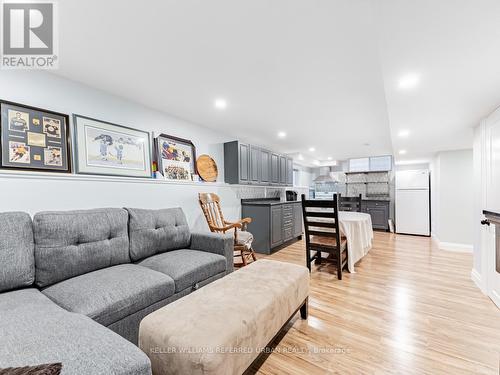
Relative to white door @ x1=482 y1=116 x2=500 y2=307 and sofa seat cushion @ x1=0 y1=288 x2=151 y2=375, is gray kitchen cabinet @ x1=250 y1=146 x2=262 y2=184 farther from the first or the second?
sofa seat cushion @ x1=0 y1=288 x2=151 y2=375

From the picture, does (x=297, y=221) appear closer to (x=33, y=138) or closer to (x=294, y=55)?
(x=294, y=55)

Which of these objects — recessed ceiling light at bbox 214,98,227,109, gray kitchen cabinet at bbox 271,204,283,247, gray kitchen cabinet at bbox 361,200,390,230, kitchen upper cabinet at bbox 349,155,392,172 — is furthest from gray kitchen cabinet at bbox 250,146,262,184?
kitchen upper cabinet at bbox 349,155,392,172

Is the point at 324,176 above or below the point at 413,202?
above

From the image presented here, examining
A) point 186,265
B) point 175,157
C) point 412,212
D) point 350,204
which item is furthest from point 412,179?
point 186,265

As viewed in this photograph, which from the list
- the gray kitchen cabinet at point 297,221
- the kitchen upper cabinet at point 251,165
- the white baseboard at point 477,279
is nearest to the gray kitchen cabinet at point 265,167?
the kitchen upper cabinet at point 251,165

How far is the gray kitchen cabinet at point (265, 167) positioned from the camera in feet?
15.3

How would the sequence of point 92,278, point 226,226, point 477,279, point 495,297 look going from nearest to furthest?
point 92,278
point 495,297
point 477,279
point 226,226

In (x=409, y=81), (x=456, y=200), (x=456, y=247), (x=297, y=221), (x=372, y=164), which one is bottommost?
(x=456, y=247)

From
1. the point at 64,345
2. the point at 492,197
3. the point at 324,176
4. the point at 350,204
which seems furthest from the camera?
the point at 324,176

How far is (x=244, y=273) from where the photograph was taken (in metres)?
1.80

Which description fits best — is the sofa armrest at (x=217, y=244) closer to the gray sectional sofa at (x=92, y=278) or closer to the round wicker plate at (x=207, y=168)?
the gray sectional sofa at (x=92, y=278)

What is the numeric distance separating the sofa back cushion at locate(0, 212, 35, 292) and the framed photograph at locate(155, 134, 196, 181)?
1553 millimetres

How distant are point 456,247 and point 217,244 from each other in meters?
4.91

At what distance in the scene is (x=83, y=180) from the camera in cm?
222
